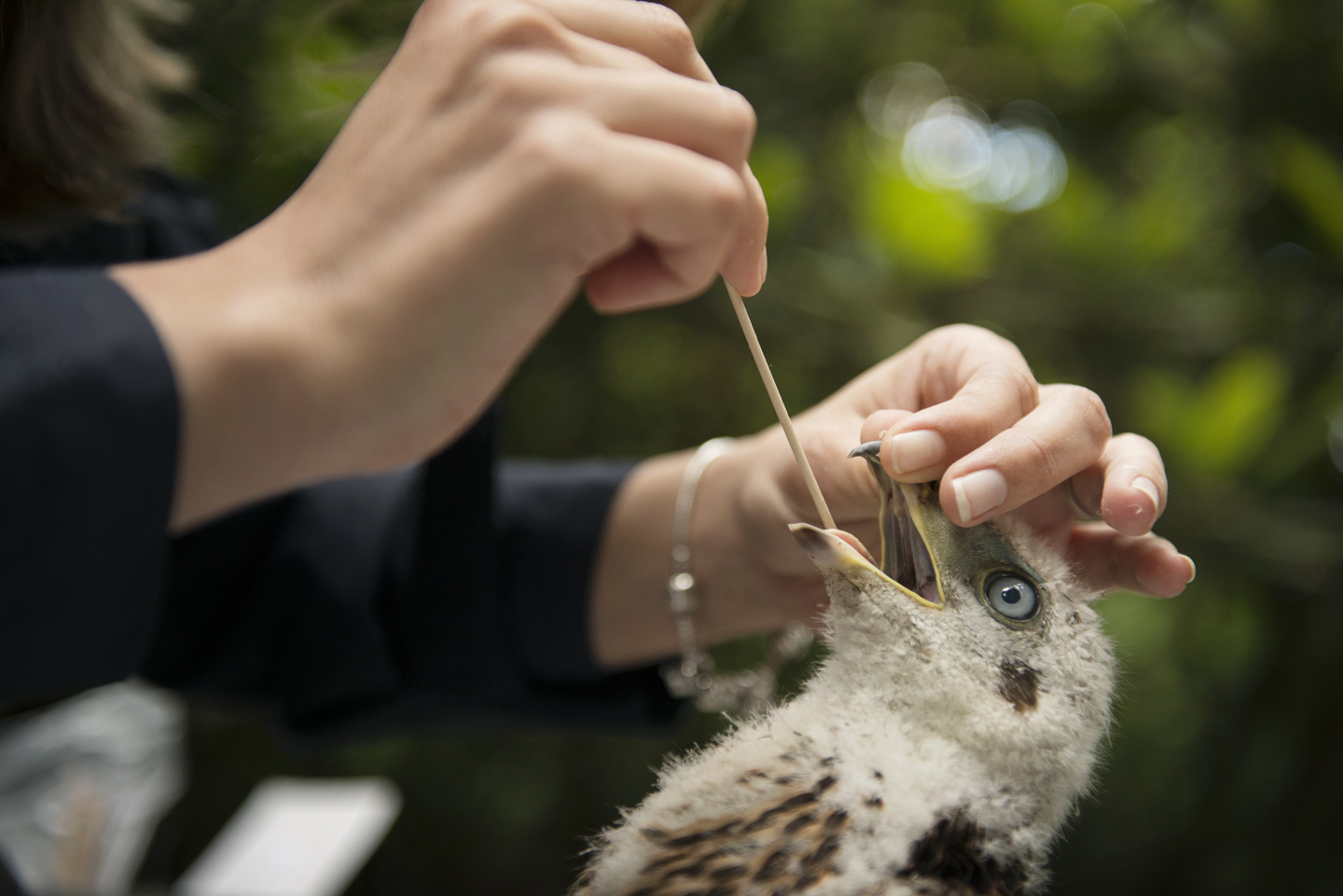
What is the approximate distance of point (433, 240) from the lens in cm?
42

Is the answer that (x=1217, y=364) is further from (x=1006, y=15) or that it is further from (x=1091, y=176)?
(x=1006, y=15)

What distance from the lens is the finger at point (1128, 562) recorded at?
2.12 feet

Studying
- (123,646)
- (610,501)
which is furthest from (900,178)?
(123,646)

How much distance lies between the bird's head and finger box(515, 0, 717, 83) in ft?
0.86

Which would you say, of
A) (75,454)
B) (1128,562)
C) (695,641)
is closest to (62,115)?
(75,454)

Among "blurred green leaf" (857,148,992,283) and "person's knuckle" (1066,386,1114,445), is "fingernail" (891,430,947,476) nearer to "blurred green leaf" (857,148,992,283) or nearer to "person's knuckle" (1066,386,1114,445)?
"person's knuckle" (1066,386,1114,445)

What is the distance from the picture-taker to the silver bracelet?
0.87m

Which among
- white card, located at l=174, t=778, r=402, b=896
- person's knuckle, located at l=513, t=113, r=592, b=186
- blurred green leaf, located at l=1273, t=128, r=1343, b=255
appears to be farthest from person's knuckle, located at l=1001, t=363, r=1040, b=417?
white card, located at l=174, t=778, r=402, b=896

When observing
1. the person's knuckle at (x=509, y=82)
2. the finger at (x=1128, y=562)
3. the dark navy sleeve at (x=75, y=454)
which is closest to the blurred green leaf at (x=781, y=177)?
the finger at (x=1128, y=562)

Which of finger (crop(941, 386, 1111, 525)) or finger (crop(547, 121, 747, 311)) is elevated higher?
finger (crop(547, 121, 747, 311))

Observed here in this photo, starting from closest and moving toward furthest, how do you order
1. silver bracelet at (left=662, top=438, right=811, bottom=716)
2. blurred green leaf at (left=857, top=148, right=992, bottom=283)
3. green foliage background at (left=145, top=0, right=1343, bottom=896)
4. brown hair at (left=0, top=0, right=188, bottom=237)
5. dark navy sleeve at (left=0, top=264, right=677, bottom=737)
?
brown hair at (left=0, top=0, right=188, bottom=237) < silver bracelet at (left=662, top=438, right=811, bottom=716) < dark navy sleeve at (left=0, top=264, right=677, bottom=737) < blurred green leaf at (left=857, top=148, right=992, bottom=283) < green foliage background at (left=145, top=0, right=1343, bottom=896)

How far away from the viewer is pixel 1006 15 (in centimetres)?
135

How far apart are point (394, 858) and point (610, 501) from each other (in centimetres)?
109

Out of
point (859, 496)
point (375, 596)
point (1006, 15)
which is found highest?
point (1006, 15)
